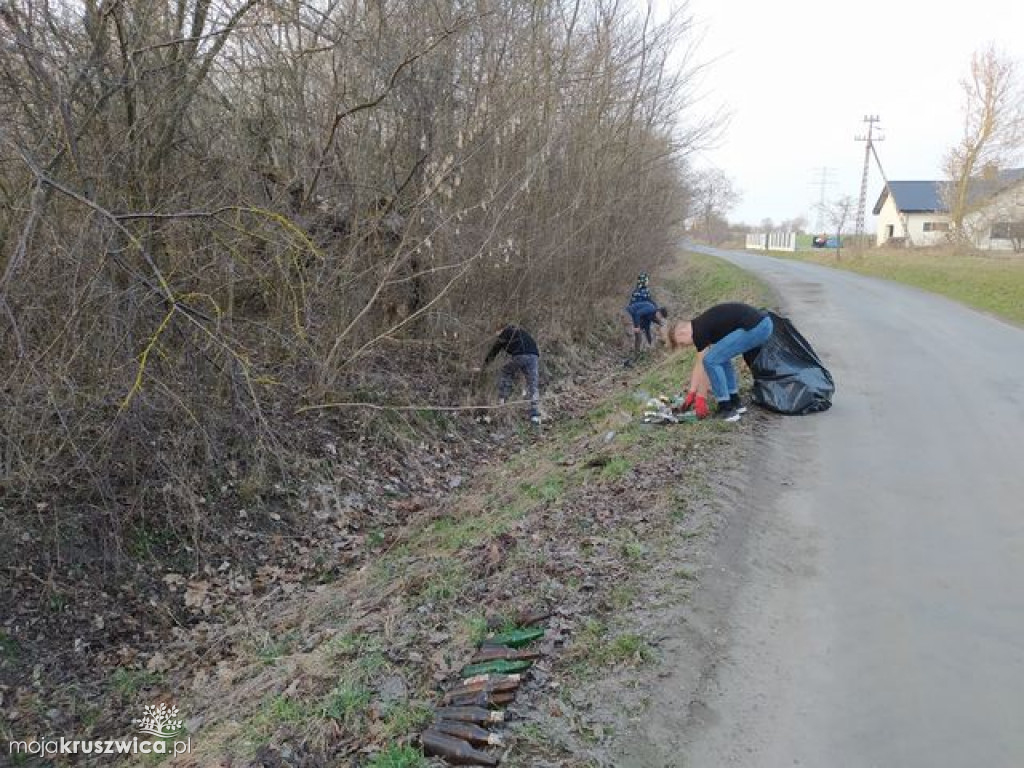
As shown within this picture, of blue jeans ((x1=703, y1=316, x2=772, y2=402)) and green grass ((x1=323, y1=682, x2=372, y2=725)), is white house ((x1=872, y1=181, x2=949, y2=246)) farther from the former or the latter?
green grass ((x1=323, y1=682, x2=372, y2=725))

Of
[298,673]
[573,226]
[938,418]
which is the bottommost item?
[298,673]

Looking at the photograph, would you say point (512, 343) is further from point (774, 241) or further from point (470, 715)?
point (774, 241)

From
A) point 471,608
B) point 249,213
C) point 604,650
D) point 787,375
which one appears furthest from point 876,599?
point 249,213

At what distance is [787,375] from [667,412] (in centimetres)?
135

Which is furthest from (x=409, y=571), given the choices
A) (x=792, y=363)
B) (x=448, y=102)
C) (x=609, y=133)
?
(x=609, y=133)

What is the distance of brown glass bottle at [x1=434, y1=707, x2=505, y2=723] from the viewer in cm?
333

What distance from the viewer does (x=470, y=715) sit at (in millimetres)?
3375

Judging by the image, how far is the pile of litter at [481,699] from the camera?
3.18m

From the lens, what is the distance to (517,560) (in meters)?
5.19

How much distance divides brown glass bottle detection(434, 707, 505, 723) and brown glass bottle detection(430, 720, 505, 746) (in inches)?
1.2

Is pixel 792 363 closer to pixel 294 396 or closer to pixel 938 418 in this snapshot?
pixel 938 418

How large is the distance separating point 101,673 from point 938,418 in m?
8.12

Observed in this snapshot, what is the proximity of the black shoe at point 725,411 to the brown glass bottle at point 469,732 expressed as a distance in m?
5.25

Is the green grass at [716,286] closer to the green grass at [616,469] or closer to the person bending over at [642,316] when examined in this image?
the person bending over at [642,316]
